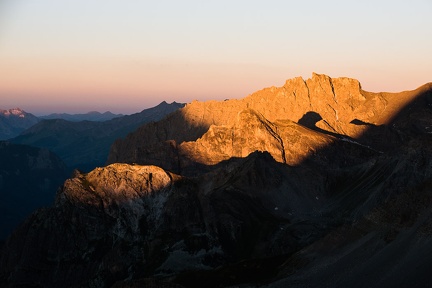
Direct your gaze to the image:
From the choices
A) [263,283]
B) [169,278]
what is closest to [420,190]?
[263,283]

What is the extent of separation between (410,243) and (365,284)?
47.9ft

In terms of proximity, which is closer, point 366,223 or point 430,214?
point 430,214

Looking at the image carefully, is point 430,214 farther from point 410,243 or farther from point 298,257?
point 298,257

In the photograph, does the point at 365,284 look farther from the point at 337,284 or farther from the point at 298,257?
the point at 298,257

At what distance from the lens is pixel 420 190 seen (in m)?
124

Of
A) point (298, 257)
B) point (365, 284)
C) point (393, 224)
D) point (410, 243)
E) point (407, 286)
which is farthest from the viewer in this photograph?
point (298, 257)

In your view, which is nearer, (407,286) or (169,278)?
Result: (407,286)

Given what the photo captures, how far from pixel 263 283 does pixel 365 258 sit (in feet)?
87.1

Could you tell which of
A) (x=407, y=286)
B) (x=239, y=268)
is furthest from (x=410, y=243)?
(x=239, y=268)

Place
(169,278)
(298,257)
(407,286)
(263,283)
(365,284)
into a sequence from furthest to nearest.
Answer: (169,278)
(298,257)
(263,283)
(365,284)
(407,286)

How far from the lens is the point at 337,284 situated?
106375 millimetres

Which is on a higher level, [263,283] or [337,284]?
[337,284]

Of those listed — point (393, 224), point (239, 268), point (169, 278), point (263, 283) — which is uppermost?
point (393, 224)

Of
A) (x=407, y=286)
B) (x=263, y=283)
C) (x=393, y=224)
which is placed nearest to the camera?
(x=407, y=286)
